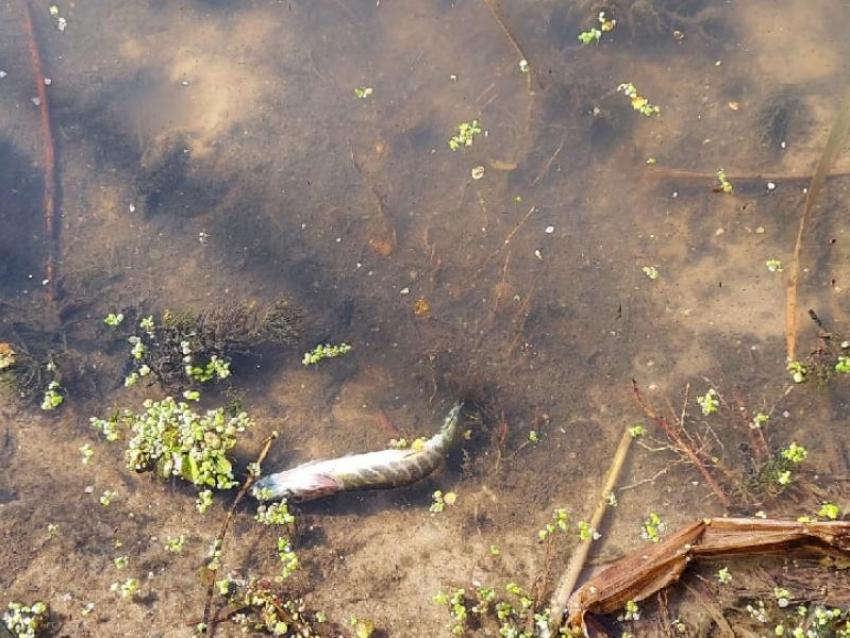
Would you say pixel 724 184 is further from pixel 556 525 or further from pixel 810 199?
pixel 556 525

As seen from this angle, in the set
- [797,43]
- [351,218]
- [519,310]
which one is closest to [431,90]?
[351,218]

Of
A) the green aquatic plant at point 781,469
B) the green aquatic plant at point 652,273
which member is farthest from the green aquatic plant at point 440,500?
the green aquatic plant at point 652,273

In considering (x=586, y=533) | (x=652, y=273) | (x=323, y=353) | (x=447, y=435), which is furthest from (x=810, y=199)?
(x=323, y=353)

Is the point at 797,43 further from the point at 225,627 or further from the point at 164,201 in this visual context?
the point at 225,627

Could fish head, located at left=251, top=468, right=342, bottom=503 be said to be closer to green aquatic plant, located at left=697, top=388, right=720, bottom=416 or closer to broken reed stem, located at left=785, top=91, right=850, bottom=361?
green aquatic plant, located at left=697, top=388, right=720, bottom=416

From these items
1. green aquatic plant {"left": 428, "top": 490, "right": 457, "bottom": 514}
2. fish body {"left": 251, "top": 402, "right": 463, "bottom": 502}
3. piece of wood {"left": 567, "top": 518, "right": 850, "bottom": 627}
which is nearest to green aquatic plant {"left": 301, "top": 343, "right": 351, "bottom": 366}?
fish body {"left": 251, "top": 402, "right": 463, "bottom": 502}
